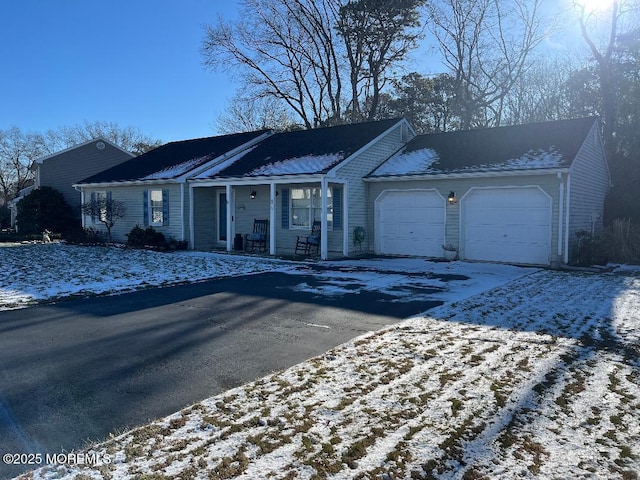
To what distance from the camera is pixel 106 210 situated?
19.4m

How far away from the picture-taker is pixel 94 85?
25.9 m

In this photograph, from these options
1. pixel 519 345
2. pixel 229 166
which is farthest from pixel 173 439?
pixel 229 166

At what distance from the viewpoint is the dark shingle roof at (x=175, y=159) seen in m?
18.7

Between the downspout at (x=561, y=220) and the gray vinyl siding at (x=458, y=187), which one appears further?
the gray vinyl siding at (x=458, y=187)

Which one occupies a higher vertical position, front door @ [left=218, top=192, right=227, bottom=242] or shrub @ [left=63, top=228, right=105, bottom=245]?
front door @ [left=218, top=192, right=227, bottom=242]

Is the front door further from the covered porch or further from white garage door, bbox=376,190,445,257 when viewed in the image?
white garage door, bbox=376,190,445,257

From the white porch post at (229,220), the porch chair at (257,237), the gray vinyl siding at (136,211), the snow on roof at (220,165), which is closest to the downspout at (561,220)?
the porch chair at (257,237)

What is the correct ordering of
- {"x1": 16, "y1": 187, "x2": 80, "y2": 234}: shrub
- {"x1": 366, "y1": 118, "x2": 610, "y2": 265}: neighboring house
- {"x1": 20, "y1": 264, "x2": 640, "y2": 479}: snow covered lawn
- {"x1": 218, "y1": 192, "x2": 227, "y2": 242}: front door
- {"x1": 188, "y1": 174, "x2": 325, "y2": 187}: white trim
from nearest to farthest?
{"x1": 20, "y1": 264, "x2": 640, "y2": 479}: snow covered lawn → {"x1": 366, "y1": 118, "x2": 610, "y2": 265}: neighboring house → {"x1": 188, "y1": 174, "x2": 325, "y2": 187}: white trim → {"x1": 218, "y1": 192, "x2": 227, "y2": 242}: front door → {"x1": 16, "y1": 187, "x2": 80, "y2": 234}: shrub

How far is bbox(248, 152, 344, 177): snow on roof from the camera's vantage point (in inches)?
570

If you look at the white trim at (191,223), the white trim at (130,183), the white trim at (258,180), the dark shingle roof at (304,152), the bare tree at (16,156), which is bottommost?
the white trim at (191,223)

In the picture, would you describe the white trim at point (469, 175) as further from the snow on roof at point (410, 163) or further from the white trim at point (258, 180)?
the white trim at point (258, 180)

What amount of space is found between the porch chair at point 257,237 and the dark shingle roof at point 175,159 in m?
3.40

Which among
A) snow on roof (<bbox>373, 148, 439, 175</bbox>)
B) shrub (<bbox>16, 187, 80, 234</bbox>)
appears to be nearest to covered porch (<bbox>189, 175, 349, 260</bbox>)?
snow on roof (<bbox>373, 148, 439, 175</bbox>)

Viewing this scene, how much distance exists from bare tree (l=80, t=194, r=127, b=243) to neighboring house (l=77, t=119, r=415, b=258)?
0.27 meters
